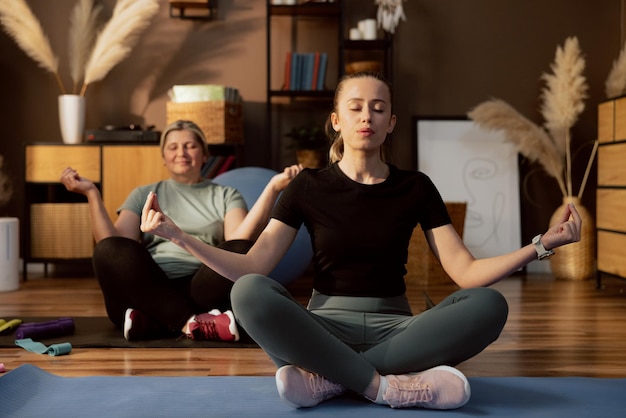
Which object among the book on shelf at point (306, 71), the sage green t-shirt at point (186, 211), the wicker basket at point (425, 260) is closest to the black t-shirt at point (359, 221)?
the sage green t-shirt at point (186, 211)

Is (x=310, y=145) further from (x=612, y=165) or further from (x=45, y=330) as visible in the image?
(x=45, y=330)

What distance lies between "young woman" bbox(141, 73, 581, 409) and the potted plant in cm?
241

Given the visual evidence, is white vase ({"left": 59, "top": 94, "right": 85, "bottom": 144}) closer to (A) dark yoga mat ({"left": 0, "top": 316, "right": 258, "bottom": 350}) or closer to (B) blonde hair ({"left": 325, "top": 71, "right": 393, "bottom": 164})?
(A) dark yoga mat ({"left": 0, "top": 316, "right": 258, "bottom": 350})

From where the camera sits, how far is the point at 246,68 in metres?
4.77

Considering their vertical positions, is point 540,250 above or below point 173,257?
above

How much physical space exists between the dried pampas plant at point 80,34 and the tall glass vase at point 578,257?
3070 millimetres

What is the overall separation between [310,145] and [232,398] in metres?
2.84

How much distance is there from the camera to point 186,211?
286 centimetres

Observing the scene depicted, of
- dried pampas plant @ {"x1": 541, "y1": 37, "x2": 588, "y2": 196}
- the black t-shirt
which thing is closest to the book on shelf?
dried pampas plant @ {"x1": 541, "y1": 37, "x2": 588, "y2": 196}

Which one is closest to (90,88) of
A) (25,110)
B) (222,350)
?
(25,110)

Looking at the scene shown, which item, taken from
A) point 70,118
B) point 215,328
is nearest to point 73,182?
point 215,328

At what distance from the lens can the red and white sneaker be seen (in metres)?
2.58

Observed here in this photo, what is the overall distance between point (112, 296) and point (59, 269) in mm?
2270

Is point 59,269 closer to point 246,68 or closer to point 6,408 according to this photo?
point 246,68
